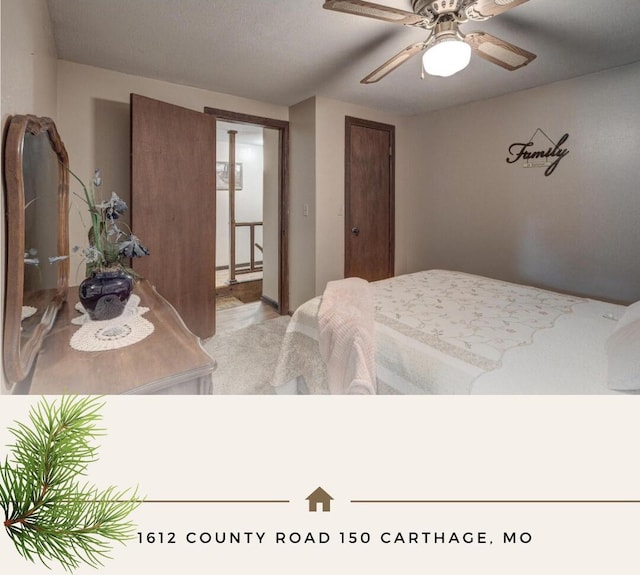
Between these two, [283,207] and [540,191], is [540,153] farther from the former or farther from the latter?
[283,207]

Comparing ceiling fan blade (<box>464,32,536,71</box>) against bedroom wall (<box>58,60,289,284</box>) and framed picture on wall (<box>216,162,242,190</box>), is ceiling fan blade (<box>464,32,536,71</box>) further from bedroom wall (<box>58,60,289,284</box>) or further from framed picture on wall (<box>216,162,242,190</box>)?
framed picture on wall (<box>216,162,242,190</box>)

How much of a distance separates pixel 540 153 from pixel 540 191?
0.28m

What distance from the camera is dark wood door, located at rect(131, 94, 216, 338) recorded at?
7.45ft

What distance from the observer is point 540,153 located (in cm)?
254

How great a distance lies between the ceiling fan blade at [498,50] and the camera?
4.73 ft

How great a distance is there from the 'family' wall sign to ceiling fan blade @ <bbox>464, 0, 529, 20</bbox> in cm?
154

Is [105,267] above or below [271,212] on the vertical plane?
below
